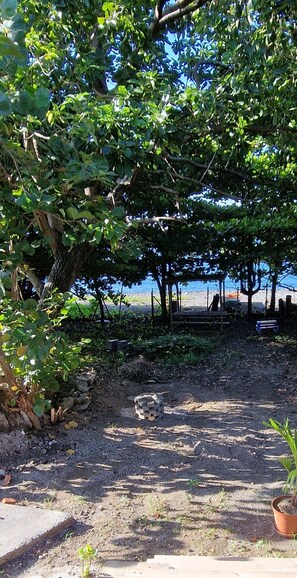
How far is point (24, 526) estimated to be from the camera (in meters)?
2.40

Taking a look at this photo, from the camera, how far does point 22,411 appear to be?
3.77 meters

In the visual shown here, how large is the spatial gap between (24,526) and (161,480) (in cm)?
108

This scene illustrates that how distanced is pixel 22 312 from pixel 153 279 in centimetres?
799

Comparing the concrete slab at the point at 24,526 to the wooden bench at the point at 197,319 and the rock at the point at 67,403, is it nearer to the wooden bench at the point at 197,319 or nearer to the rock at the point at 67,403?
the rock at the point at 67,403

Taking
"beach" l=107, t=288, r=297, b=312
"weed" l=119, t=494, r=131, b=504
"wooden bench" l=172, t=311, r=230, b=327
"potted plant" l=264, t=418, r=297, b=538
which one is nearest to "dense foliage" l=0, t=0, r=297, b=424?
"weed" l=119, t=494, r=131, b=504

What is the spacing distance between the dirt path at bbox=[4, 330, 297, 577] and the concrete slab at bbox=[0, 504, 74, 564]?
55 mm

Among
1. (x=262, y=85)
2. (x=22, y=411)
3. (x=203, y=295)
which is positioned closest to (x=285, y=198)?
(x=262, y=85)

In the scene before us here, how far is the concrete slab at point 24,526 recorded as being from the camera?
220 centimetres

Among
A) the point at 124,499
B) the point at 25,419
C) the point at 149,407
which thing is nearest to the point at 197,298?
the point at 149,407

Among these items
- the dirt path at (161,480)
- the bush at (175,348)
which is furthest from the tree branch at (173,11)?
the bush at (175,348)

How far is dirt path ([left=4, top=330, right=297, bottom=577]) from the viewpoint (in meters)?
2.33

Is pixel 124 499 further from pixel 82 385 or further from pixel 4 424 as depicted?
pixel 82 385

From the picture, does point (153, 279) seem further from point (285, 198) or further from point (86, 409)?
point (86, 409)

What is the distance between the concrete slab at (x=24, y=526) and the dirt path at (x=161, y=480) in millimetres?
55
